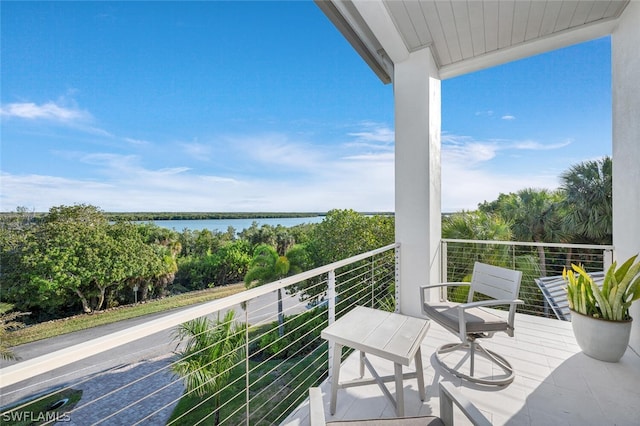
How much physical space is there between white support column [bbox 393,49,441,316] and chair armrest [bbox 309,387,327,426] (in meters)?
2.31

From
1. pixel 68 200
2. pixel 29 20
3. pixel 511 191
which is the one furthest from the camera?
pixel 68 200

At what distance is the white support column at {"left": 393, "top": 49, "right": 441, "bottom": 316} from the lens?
2.96 meters

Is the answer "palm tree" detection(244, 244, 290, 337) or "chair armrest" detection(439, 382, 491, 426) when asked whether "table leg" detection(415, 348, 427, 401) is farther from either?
"palm tree" detection(244, 244, 290, 337)

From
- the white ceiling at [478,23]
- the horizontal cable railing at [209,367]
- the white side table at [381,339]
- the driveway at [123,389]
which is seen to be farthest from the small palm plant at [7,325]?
the white ceiling at [478,23]

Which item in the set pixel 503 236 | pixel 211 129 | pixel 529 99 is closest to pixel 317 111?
pixel 211 129

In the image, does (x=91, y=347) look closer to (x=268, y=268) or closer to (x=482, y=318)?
(x=482, y=318)

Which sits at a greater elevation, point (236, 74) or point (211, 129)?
point (236, 74)

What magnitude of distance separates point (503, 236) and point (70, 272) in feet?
69.2

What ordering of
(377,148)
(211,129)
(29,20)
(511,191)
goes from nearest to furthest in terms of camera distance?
(511,191) → (29,20) → (377,148) → (211,129)

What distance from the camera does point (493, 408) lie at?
1.72 m

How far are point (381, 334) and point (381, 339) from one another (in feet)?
0.17

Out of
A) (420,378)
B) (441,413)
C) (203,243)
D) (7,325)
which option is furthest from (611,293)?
(203,243)

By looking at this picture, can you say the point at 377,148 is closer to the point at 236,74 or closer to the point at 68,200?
the point at 236,74

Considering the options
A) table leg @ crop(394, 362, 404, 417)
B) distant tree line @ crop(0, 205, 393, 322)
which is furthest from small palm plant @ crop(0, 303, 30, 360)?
table leg @ crop(394, 362, 404, 417)
